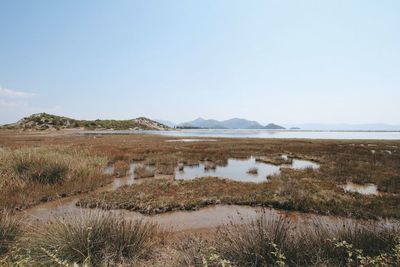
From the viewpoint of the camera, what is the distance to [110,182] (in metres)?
15.8

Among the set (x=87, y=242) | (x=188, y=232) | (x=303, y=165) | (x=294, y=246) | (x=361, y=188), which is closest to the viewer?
(x=294, y=246)

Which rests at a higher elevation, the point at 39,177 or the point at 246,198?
the point at 39,177

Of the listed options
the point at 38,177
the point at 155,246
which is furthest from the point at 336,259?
the point at 38,177

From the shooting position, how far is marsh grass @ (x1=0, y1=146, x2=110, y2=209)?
11.6 metres

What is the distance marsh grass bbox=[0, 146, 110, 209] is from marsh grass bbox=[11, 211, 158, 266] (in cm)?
658

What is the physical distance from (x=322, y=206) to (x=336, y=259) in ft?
23.1

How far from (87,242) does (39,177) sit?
35.0ft

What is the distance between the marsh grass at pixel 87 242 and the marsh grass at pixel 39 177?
6580 mm

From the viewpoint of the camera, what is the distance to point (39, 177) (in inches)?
544

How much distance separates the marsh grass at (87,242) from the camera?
5.13 metres

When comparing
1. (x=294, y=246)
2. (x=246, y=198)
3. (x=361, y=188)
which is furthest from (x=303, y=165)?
(x=294, y=246)

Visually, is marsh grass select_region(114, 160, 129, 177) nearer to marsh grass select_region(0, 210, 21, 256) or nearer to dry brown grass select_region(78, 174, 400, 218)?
dry brown grass select_region(78, 174, 400, 218)

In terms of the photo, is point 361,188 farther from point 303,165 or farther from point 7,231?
point 7,231

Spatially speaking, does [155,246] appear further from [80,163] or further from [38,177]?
[80,163]
